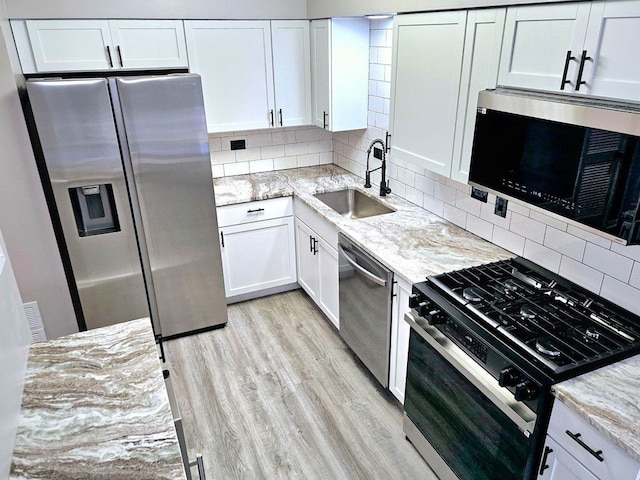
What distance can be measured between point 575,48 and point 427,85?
839mm

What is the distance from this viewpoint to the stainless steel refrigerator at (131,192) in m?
2.50

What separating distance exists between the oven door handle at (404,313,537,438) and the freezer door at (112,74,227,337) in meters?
1.61

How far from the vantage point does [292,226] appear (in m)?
3.52

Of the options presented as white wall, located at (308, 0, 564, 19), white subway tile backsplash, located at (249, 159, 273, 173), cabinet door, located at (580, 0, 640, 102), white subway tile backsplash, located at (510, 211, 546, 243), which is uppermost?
white wall, located at (308, 0, 564, 19)

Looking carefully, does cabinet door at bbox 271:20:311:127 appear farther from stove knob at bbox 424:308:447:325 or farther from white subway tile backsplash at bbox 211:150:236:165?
stove knob at bbox 424:308:447:325

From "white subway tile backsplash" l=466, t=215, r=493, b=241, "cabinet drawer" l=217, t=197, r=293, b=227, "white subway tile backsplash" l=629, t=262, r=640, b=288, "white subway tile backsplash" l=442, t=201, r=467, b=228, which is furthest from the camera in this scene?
"cabinet drawer" l=217, t=197, r=293, b=227

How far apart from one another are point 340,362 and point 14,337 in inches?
76.4

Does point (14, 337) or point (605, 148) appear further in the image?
point (14, 337)

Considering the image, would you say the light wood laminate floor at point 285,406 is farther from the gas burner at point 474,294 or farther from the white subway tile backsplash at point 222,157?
the white subway tile backsplash at point 222,157

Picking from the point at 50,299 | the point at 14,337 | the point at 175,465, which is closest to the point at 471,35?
the point at 175,465

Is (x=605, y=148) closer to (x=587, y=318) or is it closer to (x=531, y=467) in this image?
(x=587, y=318)

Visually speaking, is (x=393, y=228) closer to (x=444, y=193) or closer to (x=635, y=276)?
(x=444, y=193)

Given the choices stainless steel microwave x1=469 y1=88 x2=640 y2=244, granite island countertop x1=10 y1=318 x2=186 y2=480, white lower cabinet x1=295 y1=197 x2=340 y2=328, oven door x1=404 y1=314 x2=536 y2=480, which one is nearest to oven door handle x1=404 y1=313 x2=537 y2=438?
oven door x1=404 y1=314 x2=536 y2=480

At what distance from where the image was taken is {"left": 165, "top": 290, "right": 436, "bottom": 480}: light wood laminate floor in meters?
2.25
